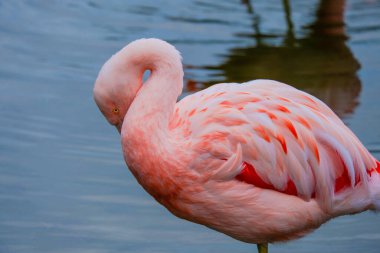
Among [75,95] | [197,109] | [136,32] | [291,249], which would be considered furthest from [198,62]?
[197,109]

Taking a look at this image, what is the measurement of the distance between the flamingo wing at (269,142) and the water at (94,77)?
98cm

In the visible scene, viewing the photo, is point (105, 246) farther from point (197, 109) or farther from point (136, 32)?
point (136, 32)

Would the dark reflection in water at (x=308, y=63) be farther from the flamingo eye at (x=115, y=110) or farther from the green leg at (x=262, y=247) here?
the flamingo eye at (x=115, y=110)

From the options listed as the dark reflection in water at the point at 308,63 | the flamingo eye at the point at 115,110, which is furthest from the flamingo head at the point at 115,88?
the dark reflection in water at the point at 308,63

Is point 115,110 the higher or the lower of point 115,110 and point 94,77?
the higher

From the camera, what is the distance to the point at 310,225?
13.1 feet

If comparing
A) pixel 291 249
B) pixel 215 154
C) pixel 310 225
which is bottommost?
pixel 291 249

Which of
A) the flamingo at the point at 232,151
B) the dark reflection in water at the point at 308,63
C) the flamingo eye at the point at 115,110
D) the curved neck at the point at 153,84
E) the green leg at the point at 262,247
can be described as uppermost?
the curved neck at the point at 153,84

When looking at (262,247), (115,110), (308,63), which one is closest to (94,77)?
(308,63)

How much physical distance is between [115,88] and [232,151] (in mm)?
534

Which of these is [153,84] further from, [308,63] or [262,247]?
[308,63]

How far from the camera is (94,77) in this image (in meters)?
6.96

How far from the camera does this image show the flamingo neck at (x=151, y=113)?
3.71 metres

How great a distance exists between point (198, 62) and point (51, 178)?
230cm
